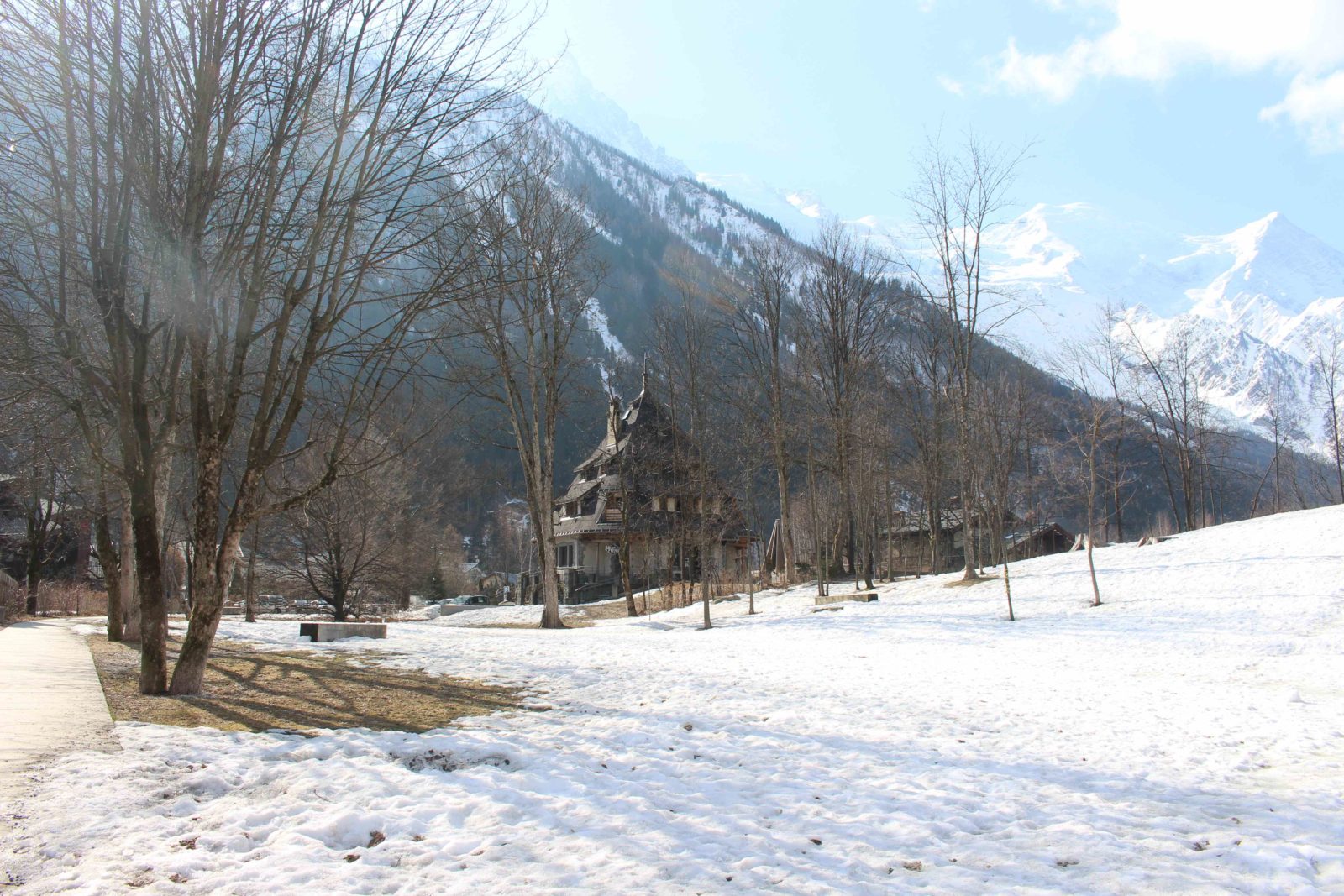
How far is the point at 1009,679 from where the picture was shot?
10.4m

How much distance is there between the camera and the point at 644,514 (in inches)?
1428

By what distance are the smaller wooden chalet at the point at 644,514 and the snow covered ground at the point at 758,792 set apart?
1273 cm

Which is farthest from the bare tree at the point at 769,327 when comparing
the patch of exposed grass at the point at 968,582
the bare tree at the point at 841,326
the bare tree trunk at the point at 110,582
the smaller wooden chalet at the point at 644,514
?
the bare tree trunk at the point at 110,582

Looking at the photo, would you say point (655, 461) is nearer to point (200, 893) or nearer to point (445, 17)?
point (445, 17)

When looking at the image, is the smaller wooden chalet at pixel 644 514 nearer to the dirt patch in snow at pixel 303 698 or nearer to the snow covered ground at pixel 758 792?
the dirt patch in snow at pixel 303 698

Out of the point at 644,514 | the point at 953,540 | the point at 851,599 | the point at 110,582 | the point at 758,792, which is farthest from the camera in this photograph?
the point at 953,540

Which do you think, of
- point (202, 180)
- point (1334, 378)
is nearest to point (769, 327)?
point (202, 180)

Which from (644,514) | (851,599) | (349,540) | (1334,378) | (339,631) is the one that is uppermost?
(1334,378)

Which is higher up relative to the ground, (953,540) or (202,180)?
(202,180)

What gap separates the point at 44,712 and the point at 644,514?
2984 cm

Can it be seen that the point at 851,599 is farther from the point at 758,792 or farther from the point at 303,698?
the point at 758,792

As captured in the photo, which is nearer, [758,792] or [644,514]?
[758,792]

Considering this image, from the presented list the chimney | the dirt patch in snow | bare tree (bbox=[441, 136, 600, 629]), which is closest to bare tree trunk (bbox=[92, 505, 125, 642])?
the dirt patch in snow

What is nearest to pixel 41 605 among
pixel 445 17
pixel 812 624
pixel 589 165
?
pixel 812 624
